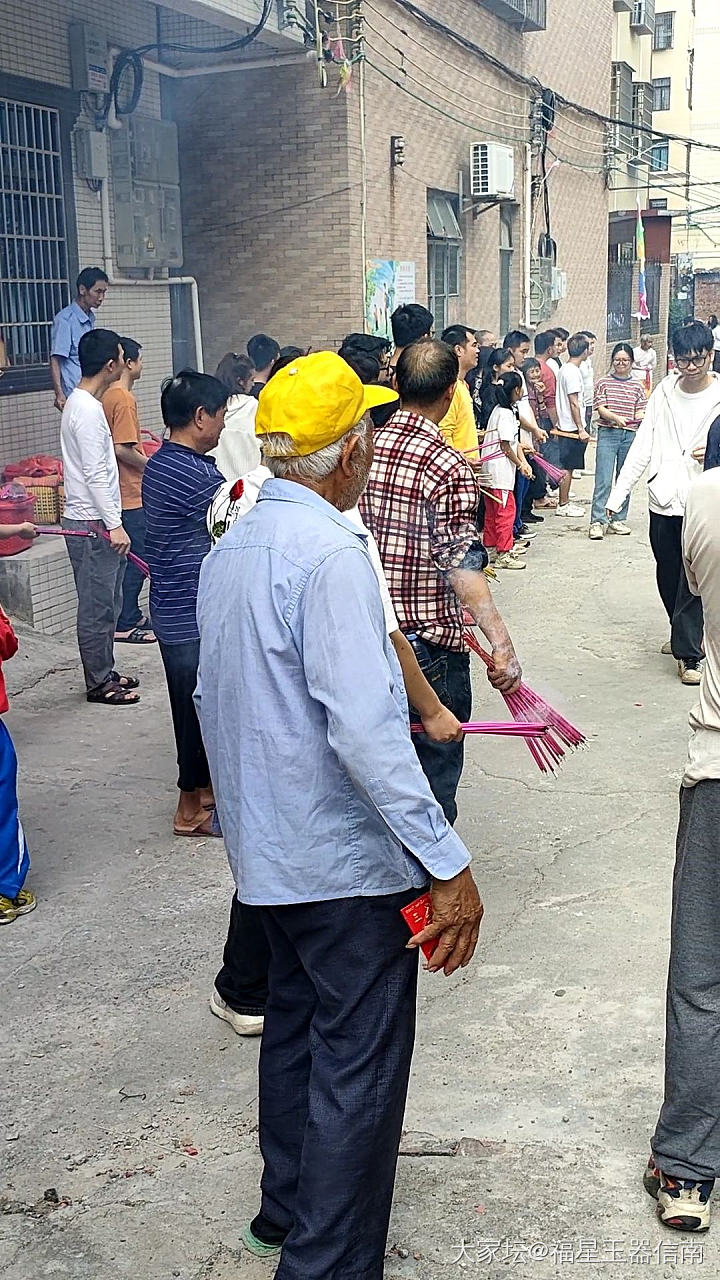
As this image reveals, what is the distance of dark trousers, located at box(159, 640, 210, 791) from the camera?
Answer: 5.04 meters

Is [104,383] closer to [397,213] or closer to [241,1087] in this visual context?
[241,1087]

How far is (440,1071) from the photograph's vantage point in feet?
11.7

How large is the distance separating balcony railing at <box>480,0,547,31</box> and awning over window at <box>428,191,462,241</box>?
2.85 m

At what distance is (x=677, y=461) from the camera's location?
727 centimetres

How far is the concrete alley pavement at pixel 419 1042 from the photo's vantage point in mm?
2926

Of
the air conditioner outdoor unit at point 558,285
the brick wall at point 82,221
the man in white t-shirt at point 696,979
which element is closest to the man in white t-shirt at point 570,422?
the brick wall at point 82,221

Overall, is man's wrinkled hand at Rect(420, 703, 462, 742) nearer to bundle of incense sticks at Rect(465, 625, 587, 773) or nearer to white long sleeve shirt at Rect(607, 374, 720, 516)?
bundle of incense sticks at Rect(465, 625, 587, 773)

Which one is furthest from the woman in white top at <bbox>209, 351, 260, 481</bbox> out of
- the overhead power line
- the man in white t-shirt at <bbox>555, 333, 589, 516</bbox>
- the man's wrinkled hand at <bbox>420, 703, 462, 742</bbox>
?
the overhead power line

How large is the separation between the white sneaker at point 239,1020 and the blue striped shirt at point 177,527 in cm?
159

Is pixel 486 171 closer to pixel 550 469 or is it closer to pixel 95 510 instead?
pixel 550 469

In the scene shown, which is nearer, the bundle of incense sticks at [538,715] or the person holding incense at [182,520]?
the bundle of incense sticks at [538,715]

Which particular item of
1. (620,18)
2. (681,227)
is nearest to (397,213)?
(620,18)

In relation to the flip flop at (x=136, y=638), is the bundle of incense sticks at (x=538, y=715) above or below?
above

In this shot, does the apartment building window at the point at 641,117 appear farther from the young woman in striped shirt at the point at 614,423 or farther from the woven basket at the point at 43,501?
the woven basket at the point at 43,501
